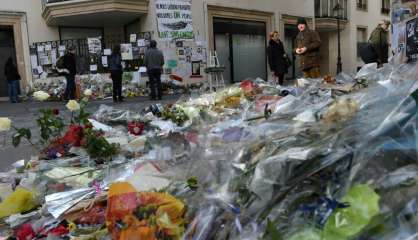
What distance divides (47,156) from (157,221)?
264 cm

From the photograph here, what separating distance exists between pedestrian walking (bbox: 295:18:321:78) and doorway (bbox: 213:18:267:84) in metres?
10.2

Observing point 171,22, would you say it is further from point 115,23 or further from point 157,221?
point 157,221

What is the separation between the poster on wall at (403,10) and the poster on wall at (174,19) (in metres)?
10.9

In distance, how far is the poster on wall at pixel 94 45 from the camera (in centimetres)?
1730

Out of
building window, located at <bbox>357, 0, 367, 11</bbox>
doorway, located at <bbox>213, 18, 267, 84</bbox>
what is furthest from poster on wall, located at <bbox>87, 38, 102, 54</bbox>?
building window, located at <bbox>357, 0, 367, 11</bbox>

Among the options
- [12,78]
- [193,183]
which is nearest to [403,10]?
[193,183]

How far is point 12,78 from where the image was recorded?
1548cm

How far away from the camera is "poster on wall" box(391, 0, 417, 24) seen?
21.3ft

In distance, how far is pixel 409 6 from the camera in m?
6.61

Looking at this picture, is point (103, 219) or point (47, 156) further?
point (47, 156)

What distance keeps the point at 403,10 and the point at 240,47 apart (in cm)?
1417

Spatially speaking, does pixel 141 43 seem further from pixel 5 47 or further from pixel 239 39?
pixel 239 39

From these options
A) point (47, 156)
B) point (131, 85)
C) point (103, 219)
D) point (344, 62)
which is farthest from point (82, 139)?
point (344, 62)

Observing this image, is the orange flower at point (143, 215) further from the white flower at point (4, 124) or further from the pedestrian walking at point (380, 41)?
the pedestrian walking at point (380, 41)
